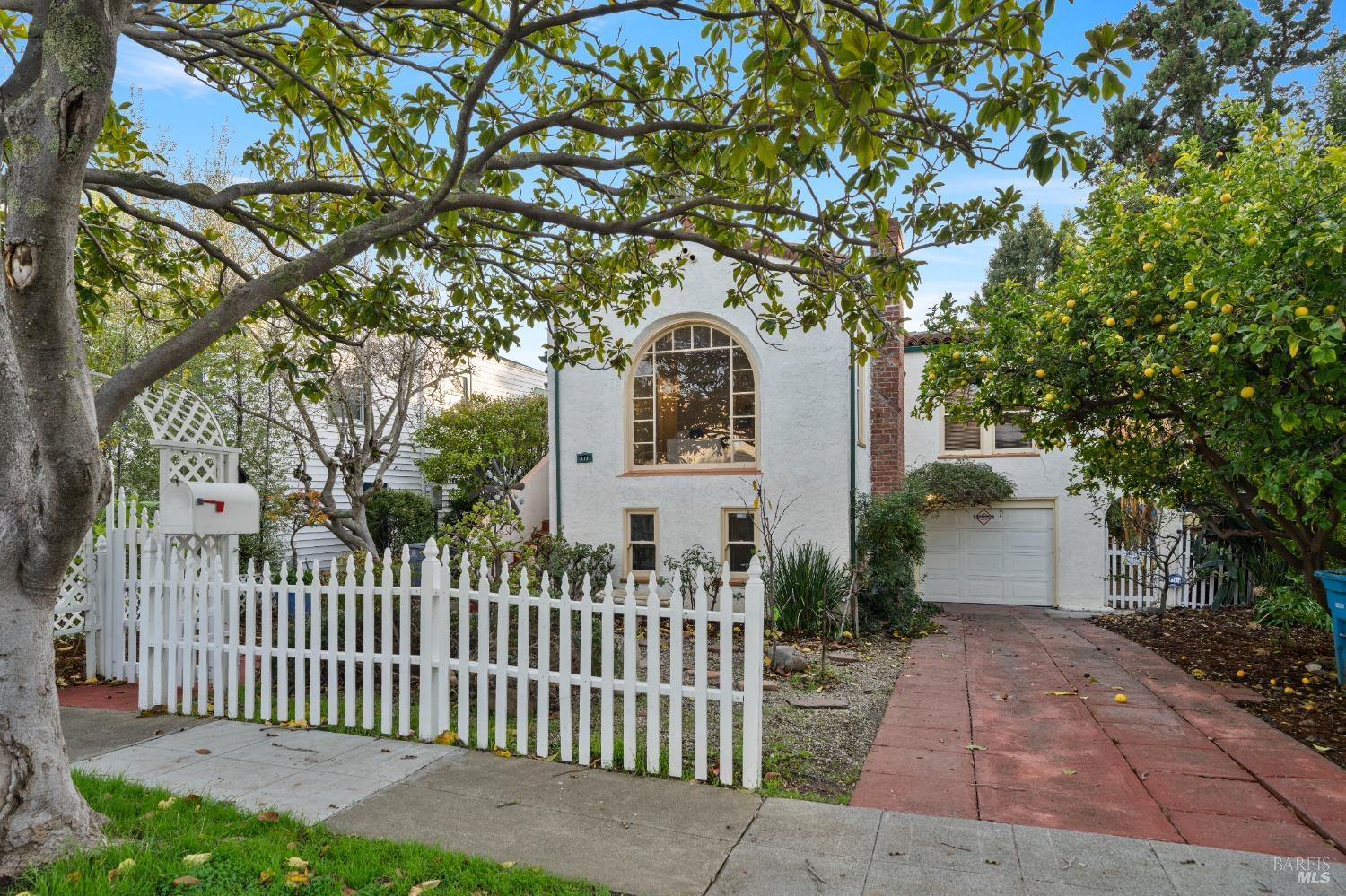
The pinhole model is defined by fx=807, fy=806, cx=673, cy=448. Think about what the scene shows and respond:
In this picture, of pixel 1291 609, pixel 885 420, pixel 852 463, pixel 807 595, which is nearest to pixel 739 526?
pixel 807 595

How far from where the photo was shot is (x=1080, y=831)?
3.94m

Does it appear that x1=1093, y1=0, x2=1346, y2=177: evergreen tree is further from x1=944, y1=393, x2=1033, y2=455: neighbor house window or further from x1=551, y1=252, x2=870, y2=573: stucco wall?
x1=551, y1=252, x2=870, y2=573: stucco wall

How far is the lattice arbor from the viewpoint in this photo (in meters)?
7.01

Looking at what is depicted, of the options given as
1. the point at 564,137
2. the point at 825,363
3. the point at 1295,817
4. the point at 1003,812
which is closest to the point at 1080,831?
the point at 1003,812

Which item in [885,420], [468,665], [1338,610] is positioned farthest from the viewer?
[885,420]

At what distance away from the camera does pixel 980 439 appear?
1527cm

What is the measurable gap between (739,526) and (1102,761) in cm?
Answer: 627

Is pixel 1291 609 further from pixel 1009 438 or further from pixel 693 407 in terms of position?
pixel 693 407

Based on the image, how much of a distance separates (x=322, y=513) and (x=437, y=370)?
463cm

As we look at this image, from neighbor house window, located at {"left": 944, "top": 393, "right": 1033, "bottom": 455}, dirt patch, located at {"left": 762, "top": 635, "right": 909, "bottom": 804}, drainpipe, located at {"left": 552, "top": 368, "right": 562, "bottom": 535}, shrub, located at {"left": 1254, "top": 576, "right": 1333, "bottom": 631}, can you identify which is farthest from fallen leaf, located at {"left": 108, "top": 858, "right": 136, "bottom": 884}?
neighbor house window, located at {"left": 944, "top": 393, "right": 1033, "bottom": 455}

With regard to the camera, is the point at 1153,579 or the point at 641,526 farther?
the point at 1153,579

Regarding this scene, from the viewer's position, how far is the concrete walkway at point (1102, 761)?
4109mm

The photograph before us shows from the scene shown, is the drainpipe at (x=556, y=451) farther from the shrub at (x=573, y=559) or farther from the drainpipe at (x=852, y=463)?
the drainpipe at (x=852, y=463)

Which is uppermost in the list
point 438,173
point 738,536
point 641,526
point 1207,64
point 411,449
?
point 1207,64
